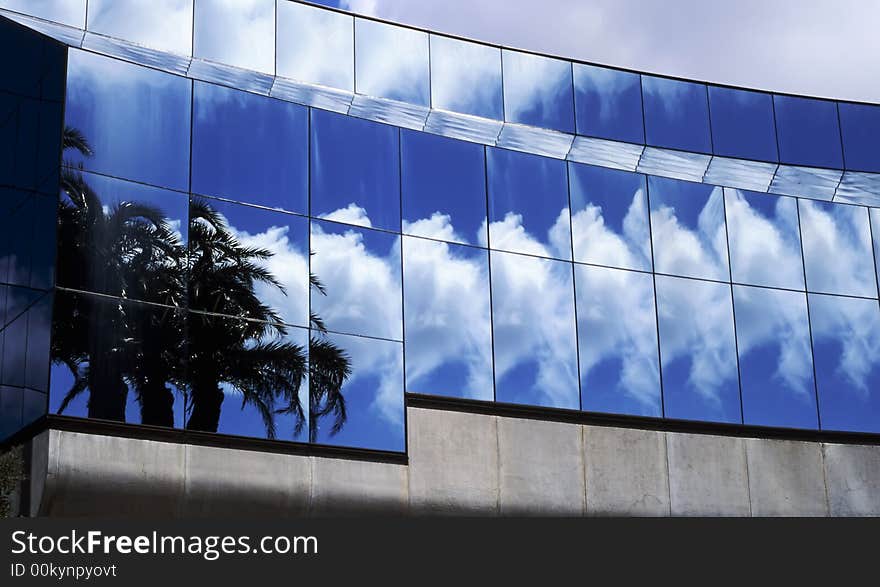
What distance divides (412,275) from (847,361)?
11.6m

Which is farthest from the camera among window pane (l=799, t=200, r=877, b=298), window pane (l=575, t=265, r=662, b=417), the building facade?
window pane (l=799, t=200, r=877, b=298)

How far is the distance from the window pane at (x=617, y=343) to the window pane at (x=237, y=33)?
8837 millimetres

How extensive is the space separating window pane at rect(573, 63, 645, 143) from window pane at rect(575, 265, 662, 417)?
3.40m

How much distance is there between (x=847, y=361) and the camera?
3431 centimetres

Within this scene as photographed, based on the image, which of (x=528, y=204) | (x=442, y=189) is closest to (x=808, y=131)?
(x=528, y=204)

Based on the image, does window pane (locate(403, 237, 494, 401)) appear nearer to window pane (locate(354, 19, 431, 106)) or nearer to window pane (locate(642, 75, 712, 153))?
window pane (locate(354, 19, 431, 106))

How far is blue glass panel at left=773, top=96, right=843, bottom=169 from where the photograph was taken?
114ft

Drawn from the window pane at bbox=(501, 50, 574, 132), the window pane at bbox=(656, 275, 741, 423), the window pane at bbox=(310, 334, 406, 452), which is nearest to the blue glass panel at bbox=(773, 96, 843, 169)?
the window pane at bbox=(656, 275, 741, 423)

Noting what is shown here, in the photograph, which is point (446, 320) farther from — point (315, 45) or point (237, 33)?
point (237, 33)

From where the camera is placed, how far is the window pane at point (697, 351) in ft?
107

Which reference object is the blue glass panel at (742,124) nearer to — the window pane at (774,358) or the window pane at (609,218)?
the window pane at (609,218)

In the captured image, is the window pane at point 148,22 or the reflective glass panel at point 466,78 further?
the reflective glass panel at point 466,78

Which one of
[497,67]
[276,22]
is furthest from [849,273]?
[276,22]

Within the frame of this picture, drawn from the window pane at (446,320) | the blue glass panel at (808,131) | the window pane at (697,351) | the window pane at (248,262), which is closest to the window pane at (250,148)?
the window pane at (248,262)
